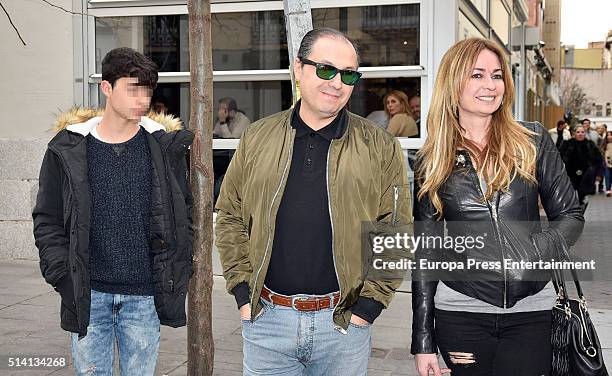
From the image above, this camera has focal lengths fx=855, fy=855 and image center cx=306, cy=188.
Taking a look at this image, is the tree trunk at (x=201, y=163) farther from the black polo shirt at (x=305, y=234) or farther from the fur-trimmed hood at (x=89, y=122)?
the black polo shirt at (x=305, y=234)

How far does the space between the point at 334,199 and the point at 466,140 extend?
0.64 metres

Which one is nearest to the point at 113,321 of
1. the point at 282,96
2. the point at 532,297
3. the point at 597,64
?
the point at 532,297

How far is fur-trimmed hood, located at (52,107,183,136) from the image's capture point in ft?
12.5

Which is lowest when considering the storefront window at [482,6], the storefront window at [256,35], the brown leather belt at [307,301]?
the brown leather belt at [307,301]

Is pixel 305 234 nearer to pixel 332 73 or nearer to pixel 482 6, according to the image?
pixel 332 73

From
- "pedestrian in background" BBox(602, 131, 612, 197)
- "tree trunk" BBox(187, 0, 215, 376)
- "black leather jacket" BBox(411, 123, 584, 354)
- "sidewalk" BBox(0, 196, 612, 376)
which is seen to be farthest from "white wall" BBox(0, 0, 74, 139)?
"pedestrian in background" BBox(602, 131, 612, 197)

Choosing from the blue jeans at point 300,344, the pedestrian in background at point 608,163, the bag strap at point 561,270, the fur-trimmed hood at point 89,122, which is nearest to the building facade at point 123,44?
→ the fur-trimmed hood at point 89,122

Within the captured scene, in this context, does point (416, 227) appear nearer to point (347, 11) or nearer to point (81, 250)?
point (81, 250)

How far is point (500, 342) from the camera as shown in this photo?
324 centimetres

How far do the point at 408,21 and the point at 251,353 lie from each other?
21.9ft

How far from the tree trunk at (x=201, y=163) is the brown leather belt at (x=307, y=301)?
6.11 feet

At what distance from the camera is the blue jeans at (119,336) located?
149 inches

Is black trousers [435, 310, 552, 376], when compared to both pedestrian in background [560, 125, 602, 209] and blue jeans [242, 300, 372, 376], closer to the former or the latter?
blue jeans [242, 300, 372, 376]

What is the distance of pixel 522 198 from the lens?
3.23 metres
